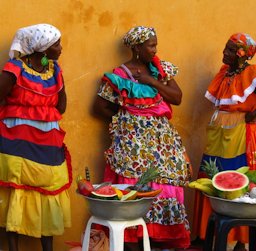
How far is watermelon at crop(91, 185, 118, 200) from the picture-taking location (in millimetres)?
4418

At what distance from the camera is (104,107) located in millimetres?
5773

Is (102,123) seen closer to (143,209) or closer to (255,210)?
(143,209)

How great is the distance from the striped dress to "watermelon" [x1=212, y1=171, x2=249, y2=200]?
1361mm

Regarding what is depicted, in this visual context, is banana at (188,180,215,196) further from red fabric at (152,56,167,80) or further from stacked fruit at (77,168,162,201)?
red fabric at (152,56,167,80)

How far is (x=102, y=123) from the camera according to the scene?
5.98 meters

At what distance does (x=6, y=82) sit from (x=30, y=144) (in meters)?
0.53

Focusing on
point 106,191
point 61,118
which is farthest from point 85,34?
point 106,191

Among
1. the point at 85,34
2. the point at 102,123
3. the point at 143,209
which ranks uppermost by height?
the point at 85,34

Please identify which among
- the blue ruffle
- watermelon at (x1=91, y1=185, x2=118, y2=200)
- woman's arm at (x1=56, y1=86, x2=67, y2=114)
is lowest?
watermelon at (x1=91, y1=185, x2=118, y2=200)

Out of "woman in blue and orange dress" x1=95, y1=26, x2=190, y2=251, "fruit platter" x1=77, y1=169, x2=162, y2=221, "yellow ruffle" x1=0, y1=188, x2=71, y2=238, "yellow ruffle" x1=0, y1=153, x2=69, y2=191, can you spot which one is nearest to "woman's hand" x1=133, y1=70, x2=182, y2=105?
"woman in blue and orange dress" x1=95, y1=26, x2=190, y2=251

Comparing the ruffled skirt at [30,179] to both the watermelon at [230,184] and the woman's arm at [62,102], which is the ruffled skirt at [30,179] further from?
the watermelon at [230,184]

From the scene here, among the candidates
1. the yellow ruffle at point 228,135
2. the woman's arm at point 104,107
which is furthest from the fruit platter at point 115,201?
the yellow ruffle at point 228,135

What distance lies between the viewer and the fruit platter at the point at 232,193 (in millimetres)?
4430

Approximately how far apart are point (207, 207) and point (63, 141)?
1.55 meters
